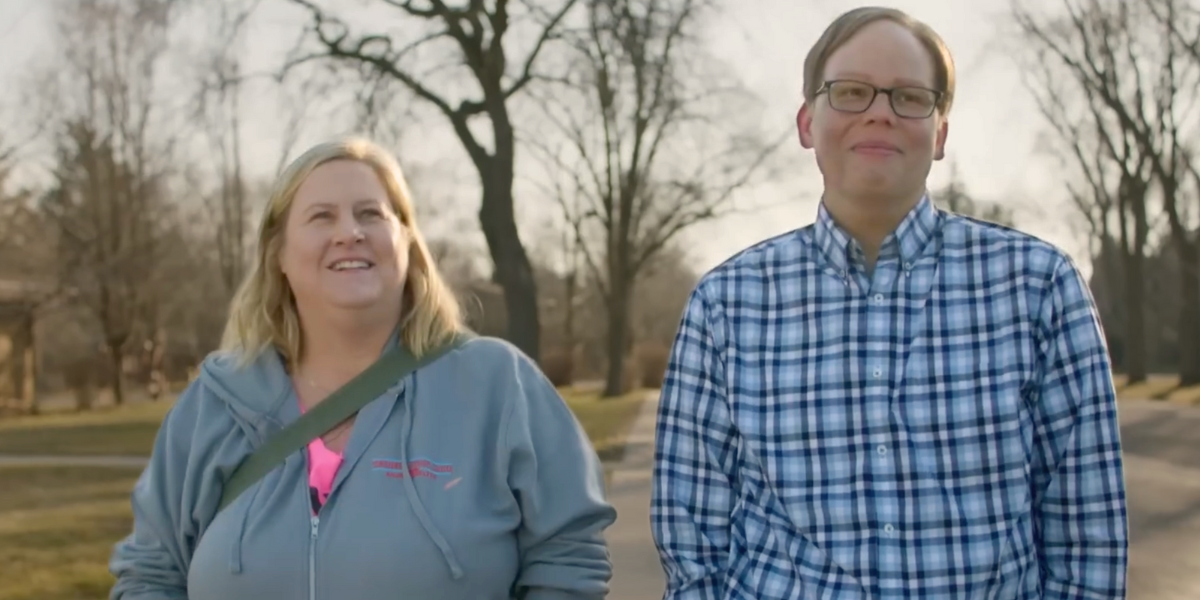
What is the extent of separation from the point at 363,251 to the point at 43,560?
630 cm

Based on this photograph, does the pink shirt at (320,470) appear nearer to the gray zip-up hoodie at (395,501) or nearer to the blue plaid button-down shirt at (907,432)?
the gray zip-up hoodie at (395,501)

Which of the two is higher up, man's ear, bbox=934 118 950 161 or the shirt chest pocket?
man's ear, bbox=934 118 950 161

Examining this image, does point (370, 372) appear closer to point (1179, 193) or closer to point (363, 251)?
point (363, 251)

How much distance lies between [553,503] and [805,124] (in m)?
1.03

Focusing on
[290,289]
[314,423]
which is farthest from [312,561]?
[290,289]

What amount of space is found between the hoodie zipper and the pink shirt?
2.1 inches

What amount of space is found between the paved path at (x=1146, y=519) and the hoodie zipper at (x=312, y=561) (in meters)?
4.65

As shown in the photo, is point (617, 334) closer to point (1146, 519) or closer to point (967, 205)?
point (967, 205)

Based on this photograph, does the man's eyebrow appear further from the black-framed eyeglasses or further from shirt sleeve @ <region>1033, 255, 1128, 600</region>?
shirt sleeve @ <region>1033, 255, 1128, 600</region>

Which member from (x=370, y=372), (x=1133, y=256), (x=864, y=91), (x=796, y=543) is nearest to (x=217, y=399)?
(x=370, y=372)

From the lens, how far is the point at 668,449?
265 cm

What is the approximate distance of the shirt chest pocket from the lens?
7.78 ft

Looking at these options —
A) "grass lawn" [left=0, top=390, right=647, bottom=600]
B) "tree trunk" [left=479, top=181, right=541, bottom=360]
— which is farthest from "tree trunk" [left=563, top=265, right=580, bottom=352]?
"tree trunk" [left=479, top=181, right=541, bottom=360]

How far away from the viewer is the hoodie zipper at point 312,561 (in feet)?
9.00
